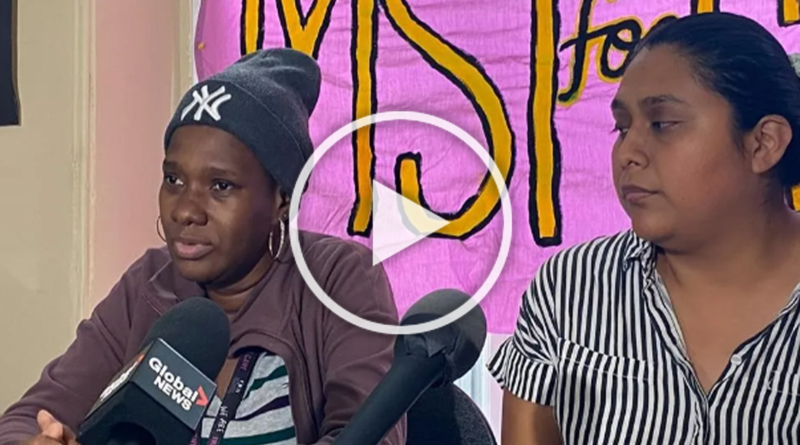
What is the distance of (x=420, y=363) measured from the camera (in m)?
0.74

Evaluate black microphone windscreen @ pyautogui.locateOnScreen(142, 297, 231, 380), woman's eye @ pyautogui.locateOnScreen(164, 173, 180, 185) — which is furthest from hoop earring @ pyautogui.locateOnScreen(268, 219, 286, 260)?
black microphone windscreen @ pyautogui.locateOnScreen(142, 297, 231, 380)

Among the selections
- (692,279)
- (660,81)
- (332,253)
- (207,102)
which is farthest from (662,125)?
(207,102)

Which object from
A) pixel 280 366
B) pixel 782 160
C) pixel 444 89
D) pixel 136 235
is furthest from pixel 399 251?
pixel 782 160

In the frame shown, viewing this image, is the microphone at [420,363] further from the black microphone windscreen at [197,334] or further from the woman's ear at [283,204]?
the woman's ear at [283,204]

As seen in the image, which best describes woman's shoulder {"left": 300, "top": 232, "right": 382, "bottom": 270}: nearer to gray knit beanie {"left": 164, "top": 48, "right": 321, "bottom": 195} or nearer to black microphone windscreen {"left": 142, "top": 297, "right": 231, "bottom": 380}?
gray knit beanie {"left": 164, "top": 48, "right": 321, "bottom": 195}

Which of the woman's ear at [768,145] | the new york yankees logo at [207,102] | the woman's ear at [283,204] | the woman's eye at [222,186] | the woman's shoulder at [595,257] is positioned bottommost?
the woman's shoulder at [595,257]

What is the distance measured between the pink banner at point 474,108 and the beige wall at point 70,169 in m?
0.22

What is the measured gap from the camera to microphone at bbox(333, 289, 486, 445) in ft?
2.27

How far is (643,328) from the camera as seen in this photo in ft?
3.95

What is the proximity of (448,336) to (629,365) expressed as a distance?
477mm

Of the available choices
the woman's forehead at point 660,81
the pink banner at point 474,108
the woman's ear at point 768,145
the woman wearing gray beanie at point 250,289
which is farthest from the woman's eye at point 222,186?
the woman's ear at point 768,145

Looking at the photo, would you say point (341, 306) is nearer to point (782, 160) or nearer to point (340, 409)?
point (340, 409)

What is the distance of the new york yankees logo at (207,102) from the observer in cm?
132

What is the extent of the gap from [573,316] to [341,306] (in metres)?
0.28
